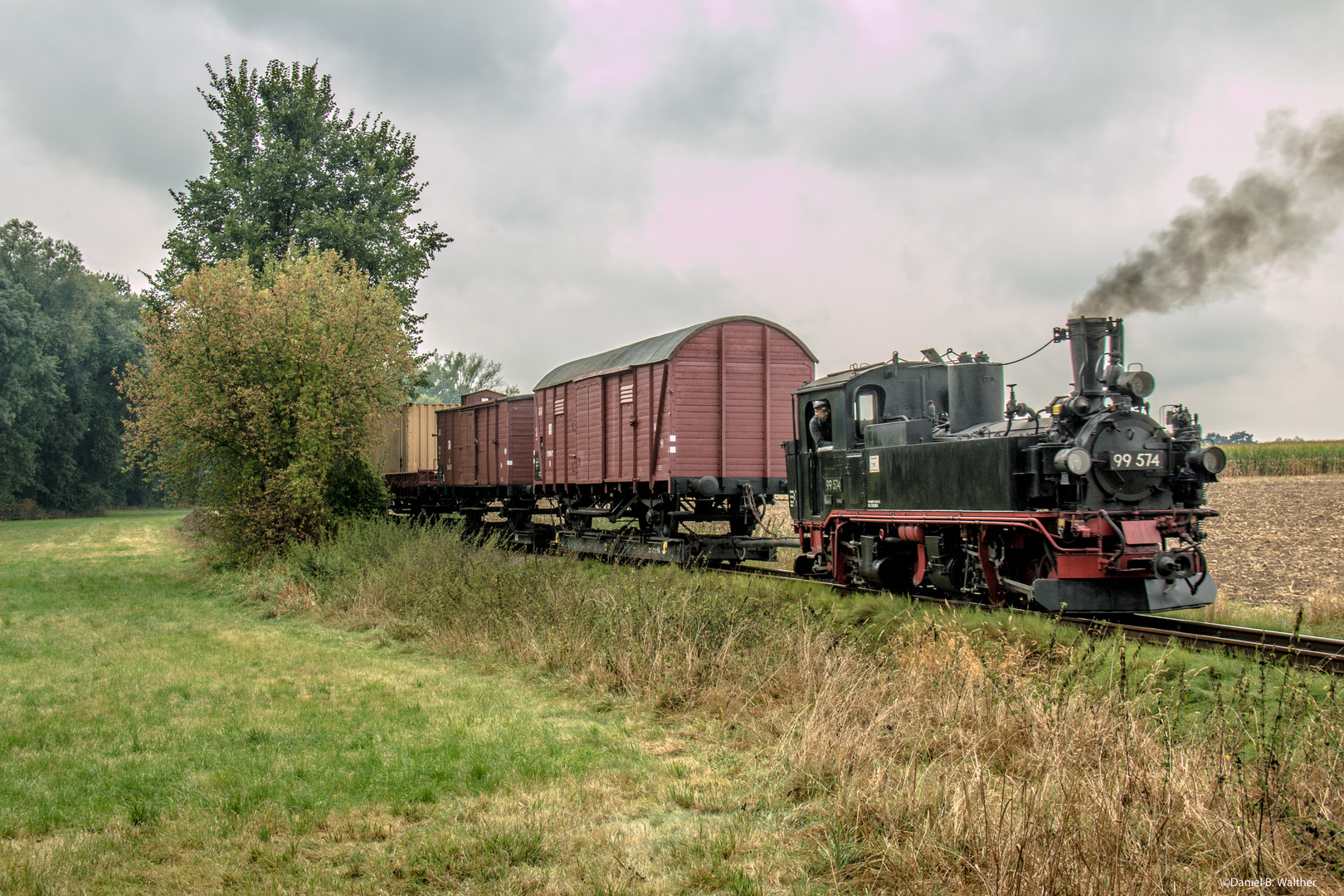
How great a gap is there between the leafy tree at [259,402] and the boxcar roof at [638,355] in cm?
430

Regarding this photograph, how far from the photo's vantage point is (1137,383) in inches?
383

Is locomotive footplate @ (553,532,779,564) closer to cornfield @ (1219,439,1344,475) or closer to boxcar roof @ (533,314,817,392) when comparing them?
boxcar roof @ (533,314,817,392)

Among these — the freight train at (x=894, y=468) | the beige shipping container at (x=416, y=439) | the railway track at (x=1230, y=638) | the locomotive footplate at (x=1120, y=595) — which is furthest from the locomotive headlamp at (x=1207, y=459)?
the beige shipping container at (x=416, y=439)

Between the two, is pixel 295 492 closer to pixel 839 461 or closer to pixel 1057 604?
pixel 839 461

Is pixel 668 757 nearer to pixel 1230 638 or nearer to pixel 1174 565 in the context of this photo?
pixel 1174 565

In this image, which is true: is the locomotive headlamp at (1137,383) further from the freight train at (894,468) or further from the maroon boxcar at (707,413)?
the maroon boxcar at (707,413)

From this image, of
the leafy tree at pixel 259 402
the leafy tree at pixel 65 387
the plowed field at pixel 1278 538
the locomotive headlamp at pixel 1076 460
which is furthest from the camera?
the leafy tree at pixel 65 387

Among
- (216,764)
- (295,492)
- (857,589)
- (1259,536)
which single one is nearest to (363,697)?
(216,764)

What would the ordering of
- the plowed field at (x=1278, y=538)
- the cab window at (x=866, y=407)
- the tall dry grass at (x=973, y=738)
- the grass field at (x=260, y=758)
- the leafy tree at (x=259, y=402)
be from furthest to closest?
the leafy tree at (x=259, y=402) → the plowed field at (x=1278, y=538) → the cab window at (x=866, y=407) → the grass field at (x=260, y=758) → the tall dry grass at (x=973, y=738)

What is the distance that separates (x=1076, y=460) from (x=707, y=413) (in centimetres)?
780

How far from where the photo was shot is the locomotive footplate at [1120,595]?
30.5ft

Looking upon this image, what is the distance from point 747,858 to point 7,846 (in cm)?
375

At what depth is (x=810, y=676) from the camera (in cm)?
715

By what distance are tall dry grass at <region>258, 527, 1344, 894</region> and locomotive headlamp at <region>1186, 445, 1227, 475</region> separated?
3.14 meters
